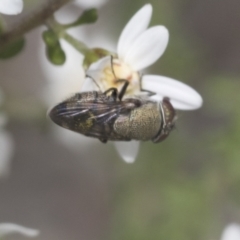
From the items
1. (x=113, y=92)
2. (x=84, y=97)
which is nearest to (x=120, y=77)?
(x=113, y=92)

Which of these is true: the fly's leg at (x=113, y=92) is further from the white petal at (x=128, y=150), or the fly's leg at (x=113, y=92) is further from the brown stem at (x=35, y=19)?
the brown stem at (x=35, y=19)

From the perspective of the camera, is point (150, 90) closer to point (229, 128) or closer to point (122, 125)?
point (122, 125)

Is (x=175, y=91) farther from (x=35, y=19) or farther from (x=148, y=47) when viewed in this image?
(x=35, y=19)

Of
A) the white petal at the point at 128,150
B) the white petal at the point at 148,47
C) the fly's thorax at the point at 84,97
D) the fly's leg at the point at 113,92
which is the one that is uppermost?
the white petal at the point at 148,47

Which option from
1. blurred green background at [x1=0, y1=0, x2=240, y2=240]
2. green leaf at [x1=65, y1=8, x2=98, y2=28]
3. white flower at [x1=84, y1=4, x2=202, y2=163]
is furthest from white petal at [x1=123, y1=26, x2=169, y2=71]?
blurred green background at [x1=0, y1=0, x2=240, y2=240]

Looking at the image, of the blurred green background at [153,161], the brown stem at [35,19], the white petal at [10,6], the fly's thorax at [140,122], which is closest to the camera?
the white petal at [10,6]

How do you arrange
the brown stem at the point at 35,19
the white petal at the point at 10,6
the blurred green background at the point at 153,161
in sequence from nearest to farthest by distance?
1. the white petal at the point at 10,6
2. the brown stem at the point at 35,19
3. the blurred green background at the point at 153,161

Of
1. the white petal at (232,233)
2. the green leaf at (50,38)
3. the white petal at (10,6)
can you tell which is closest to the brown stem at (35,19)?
the green leaf at (50,38)

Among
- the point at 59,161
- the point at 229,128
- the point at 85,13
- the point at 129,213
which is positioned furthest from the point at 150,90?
the point at 59,161
